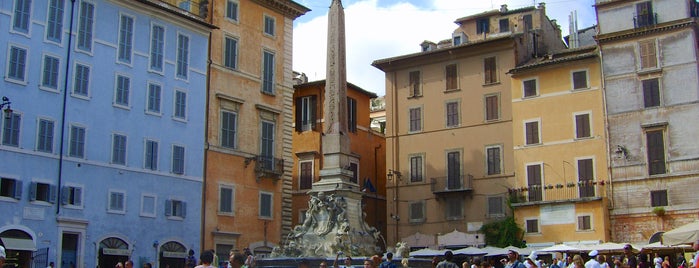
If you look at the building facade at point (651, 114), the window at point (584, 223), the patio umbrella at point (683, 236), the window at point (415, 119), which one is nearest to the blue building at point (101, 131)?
the window at point (415, 119)

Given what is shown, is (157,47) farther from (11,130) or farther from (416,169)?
(416,169)

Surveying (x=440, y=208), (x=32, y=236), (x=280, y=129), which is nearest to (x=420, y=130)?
(x=440, y=208)

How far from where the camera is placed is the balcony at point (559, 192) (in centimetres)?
3341

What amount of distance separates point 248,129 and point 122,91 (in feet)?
20.9

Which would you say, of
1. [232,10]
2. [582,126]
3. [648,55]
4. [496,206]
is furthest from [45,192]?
[648,55]

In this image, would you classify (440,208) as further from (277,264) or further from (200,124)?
(277,264)

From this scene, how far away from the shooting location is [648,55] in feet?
109

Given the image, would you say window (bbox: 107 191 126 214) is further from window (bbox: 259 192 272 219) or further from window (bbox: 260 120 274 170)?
window (bbox: 260 120 274 170)

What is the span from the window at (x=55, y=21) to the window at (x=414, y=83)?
58.9 feet

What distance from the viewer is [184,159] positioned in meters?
31.3

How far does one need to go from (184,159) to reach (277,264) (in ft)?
42.8

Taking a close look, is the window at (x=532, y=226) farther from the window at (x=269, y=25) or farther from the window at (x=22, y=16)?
the window at (x=22, y=16)

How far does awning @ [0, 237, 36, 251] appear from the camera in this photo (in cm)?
2494

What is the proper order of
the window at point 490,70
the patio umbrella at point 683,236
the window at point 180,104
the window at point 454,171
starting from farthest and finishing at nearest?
1. the window at point 490,70
2. the window at point 454,171
3. the window at point 180,104
4. the patio umbrella at point 683,236
